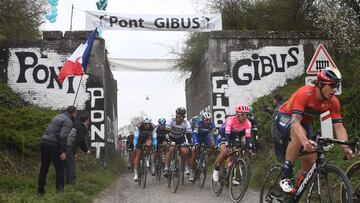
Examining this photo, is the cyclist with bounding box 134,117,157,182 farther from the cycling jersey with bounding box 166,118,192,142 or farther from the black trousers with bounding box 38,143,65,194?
the black trousers with bounding box 38,143,65,194

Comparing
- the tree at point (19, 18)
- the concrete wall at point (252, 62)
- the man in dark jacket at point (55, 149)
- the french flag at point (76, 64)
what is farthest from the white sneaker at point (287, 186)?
the tree at point (19, 18)

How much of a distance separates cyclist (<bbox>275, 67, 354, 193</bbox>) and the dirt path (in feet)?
10.3

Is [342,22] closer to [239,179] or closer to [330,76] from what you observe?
[239,179]

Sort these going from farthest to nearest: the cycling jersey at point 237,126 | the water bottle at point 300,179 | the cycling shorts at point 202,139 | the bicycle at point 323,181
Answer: the cycling shorts at point 202,139, the cycling jersey at point 237,126, the water bottle at point 300,179, the bicycle at point 323,181

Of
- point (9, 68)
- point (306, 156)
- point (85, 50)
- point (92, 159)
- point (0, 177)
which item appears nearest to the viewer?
point (306, 156)

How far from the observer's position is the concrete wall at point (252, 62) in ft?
57.8

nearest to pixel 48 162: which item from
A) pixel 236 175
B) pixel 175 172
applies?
pixel 175 172

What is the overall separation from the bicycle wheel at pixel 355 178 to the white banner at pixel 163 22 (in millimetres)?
12779

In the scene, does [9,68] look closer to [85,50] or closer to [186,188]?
[85,50]

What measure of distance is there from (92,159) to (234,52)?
682 centimetres

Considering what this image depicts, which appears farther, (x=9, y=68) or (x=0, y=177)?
(x=9, y=68)

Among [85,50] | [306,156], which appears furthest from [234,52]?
[306,156]

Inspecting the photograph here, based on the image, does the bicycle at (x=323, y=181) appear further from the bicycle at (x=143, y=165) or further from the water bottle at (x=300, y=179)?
the bicycle at (x=143, y=165)

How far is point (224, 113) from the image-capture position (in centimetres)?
1747
